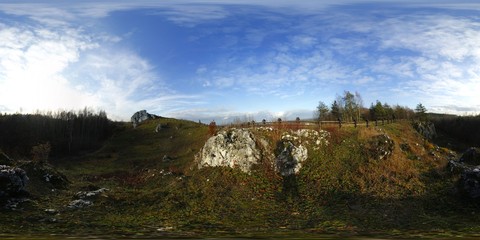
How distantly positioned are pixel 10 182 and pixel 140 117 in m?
95.8

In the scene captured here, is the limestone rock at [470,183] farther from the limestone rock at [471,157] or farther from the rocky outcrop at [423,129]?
the rocky outcrop at [423,129]

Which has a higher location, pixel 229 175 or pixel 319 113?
pixel 319 113

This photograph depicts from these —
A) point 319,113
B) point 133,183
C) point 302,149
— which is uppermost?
point 319,113

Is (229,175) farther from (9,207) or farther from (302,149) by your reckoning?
(9,207)

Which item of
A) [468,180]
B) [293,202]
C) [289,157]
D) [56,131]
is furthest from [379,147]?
[56,131]

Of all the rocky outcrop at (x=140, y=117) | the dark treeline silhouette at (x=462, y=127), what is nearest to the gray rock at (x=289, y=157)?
the rocky outcrop at (x=140, y=117)

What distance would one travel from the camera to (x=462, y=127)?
108m

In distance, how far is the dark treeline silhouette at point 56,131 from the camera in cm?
8928

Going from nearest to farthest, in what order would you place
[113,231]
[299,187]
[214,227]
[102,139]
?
[113,231]
[214,227]
[299,187]
[102,139]

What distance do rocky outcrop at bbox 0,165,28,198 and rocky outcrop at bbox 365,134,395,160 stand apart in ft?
99.5

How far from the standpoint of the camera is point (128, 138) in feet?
324

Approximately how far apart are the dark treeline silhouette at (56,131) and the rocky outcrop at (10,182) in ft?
202

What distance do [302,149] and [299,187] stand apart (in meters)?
4.88

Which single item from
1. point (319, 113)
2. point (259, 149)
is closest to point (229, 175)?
point (259, 149)
